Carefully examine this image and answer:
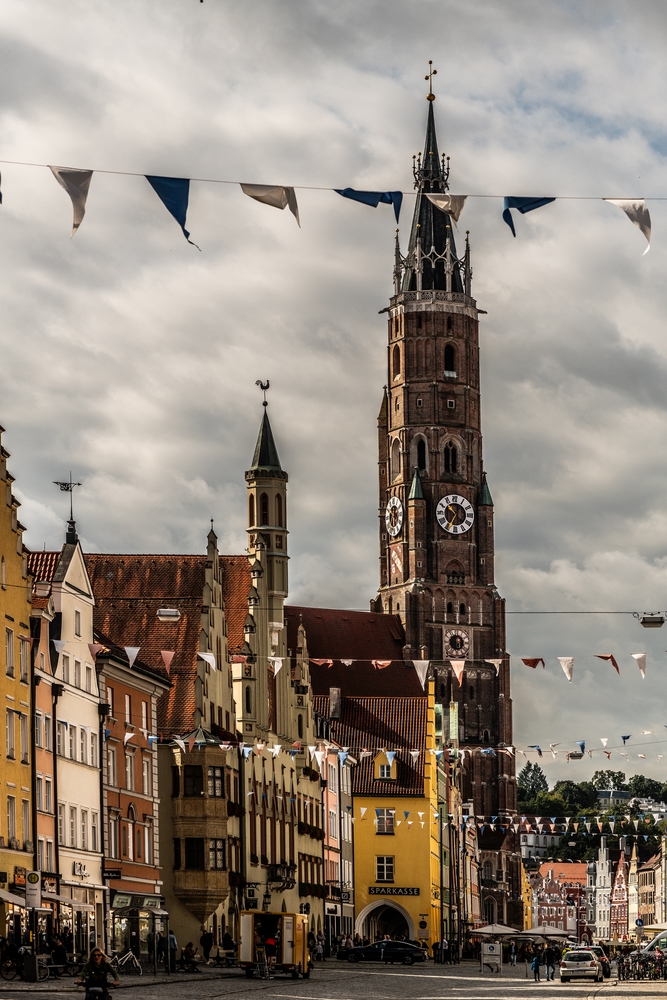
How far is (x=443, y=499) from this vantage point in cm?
17612

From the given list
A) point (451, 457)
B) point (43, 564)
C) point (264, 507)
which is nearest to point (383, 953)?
point (43, 564)

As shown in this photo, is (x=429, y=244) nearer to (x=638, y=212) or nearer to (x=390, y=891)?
(x=390, y=891)

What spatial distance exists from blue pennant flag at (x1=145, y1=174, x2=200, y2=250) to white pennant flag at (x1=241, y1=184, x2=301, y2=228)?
92cm

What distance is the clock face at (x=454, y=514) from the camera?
578 feet

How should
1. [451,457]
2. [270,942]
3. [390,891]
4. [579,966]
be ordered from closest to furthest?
[270,942]
[579,966]
[390,891]
[451,457]

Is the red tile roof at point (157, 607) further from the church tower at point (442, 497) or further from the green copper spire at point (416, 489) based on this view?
the green copper spire at point (416, 489)

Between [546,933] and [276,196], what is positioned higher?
[276,196]

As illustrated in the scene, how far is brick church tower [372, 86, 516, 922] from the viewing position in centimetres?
17150

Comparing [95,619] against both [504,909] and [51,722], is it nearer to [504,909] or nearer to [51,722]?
[51,722]

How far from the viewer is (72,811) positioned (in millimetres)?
60594

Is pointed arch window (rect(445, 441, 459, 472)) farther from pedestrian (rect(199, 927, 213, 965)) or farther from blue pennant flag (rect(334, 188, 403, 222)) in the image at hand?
blue pennant flag (rect(334, 188, 403, 222))

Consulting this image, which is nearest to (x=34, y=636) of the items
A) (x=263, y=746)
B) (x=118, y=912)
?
(x=118, y=912)

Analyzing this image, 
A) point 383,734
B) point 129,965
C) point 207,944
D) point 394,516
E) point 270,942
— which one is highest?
point 394,516

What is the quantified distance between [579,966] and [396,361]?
119 metres
